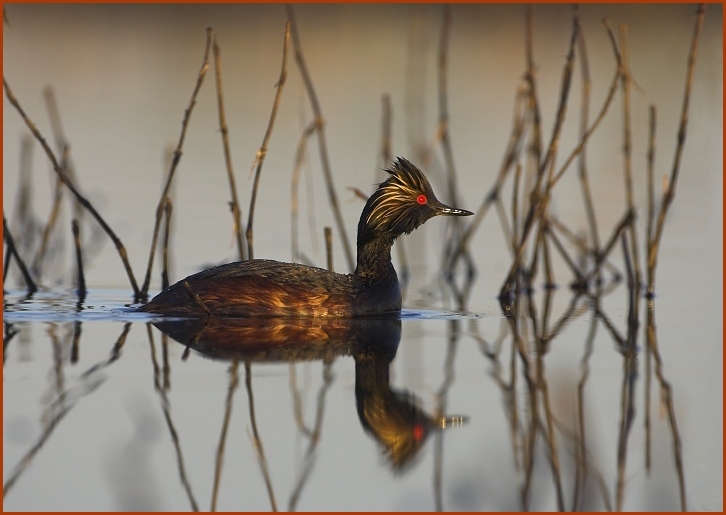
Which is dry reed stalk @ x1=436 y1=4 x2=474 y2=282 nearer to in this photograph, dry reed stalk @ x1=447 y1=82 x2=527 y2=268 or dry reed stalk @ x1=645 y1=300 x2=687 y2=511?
Result: dry reed stalk @ x1=447 y1=82 x2=527 y2=268

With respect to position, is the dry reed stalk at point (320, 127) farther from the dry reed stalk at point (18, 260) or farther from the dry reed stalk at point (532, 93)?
the dry reed stalk at point (18, 260)

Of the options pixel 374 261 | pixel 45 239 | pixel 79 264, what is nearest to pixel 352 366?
pixel 374 261

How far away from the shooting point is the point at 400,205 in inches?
392

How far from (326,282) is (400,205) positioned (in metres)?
0.97

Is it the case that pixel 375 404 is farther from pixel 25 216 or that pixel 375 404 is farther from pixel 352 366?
pixel 25 216

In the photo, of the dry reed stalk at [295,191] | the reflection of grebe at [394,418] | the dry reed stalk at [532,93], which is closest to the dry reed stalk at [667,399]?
the reflection of grebe at [394,418]

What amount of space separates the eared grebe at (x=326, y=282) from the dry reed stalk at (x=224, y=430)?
1527mm

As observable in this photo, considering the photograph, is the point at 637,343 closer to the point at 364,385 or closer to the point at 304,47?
the point at 364,385

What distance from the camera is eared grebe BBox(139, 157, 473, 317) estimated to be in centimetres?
918

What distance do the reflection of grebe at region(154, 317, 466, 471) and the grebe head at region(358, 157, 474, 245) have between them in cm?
81

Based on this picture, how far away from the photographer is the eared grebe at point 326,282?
30.1ft

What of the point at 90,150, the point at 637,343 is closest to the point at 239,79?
the point at 90,150

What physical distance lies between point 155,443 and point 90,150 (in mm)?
12869

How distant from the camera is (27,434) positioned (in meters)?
6.07
